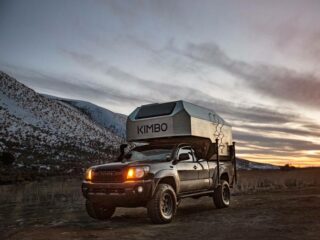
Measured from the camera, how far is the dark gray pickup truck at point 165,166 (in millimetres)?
10727

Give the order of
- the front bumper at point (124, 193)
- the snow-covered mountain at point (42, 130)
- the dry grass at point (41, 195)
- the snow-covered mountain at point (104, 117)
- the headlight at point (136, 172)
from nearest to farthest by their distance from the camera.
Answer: the front bumper at point (124, 193), the headlight at point (136, 172), the dry grass at point (41, 195), the snow-covered mountain at point (42, 130), the snow-covered mountain at point (104, 117)

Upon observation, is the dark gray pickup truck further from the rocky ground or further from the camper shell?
the rocky ground

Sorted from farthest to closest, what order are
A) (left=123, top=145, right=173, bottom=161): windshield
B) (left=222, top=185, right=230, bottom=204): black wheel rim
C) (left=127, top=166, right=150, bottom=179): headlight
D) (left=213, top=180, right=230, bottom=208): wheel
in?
(left=222, top=185, right=230, bottom=204): black wheel rim
(left=213, top=180, right=230, bottom=208): wheel
(left=123, top=145, right=173, bottom=161): windshield
(left=127, top=166, right=150, bottom=179): headlight

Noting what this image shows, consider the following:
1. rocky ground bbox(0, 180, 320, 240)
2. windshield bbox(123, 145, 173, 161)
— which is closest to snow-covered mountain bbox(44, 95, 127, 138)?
rocky ground bbox(0, 180, 320, 240)

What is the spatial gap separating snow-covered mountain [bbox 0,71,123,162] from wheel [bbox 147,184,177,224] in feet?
187

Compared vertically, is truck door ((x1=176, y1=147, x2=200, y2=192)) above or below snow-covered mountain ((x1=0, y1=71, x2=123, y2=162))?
below

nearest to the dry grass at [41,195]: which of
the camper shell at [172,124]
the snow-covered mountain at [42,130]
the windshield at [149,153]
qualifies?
the camper shell at [172,124]

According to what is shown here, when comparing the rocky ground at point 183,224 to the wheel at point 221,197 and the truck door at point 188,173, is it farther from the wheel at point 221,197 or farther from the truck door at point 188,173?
the truck door at point 188,173

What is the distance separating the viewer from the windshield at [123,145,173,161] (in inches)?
474

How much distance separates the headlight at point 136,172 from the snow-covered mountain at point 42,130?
57072 mm

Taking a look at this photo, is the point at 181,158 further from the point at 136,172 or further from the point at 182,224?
the point at 182,224

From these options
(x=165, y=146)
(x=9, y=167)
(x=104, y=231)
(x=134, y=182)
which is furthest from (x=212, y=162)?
(x=9, y=167)

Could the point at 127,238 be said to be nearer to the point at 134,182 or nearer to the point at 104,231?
the point at 104,231

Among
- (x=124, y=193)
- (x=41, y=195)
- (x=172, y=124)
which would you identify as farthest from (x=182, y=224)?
(x=41, y=195)
